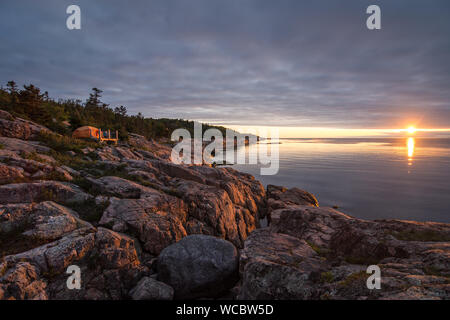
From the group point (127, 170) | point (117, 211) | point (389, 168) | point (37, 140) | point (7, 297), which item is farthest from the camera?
point (389, 168)

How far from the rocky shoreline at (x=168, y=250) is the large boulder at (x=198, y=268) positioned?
0.13ft

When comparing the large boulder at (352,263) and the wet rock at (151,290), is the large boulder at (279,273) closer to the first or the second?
the large boulder at (352,263)

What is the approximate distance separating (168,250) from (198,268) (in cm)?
152

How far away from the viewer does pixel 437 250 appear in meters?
7.41

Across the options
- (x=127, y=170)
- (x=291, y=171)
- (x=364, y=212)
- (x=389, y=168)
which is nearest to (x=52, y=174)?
(x=127, y=170)

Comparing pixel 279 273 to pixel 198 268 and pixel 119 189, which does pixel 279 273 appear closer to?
pixel 198 268

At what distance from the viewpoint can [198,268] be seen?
829 centimetres

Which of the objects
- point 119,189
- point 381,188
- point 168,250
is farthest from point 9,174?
point 381,188

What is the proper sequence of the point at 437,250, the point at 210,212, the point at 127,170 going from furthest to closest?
the point at 127,170, the point at 210,212, the point at 437,250

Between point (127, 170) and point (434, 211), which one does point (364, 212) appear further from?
point (127, 170)

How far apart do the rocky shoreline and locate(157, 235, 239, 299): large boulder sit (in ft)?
0.13

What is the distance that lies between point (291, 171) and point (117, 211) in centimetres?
4944

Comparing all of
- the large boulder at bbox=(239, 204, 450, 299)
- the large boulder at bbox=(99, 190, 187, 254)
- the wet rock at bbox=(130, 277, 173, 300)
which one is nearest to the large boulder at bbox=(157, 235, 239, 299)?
the wet rock at bbox=(130, 277, 173, 300)

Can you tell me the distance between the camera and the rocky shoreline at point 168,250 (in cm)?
618
